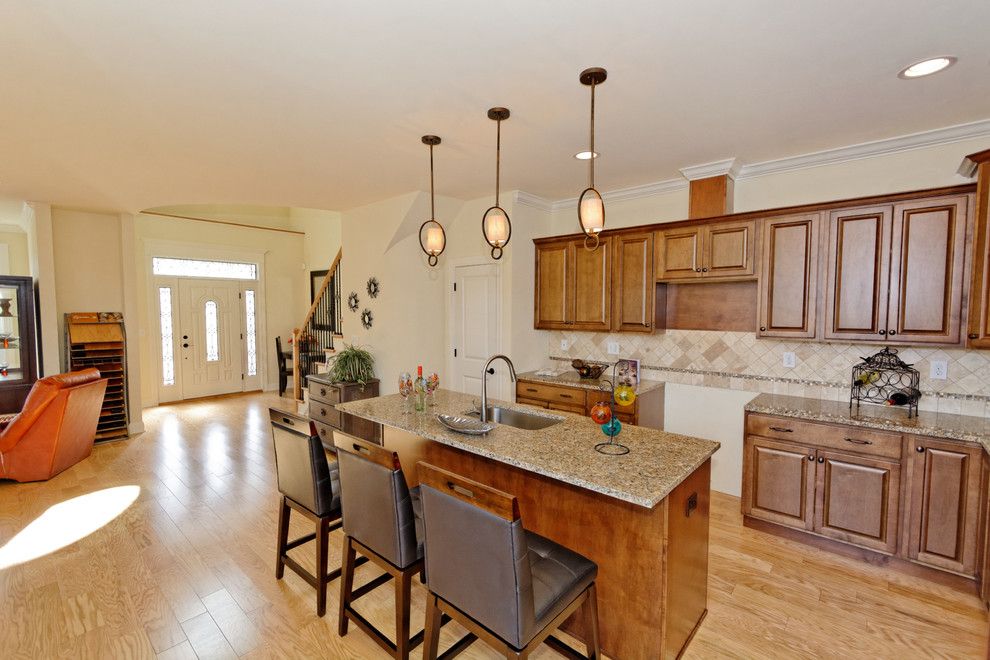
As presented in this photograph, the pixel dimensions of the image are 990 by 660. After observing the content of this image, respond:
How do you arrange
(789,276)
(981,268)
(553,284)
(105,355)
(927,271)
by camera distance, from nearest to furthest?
(981,268)
(927,271)
(789,276)
(553,284)
(105,355)

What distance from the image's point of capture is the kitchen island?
184 centimetres

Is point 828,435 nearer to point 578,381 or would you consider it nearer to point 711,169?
point 578,381

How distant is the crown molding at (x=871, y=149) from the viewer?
2828 mm

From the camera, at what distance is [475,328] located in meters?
4.89

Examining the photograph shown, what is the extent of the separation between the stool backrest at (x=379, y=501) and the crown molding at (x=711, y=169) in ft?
10.5

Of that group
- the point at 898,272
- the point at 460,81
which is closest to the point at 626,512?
the point at 460,81

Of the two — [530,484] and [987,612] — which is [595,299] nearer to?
[530,484]

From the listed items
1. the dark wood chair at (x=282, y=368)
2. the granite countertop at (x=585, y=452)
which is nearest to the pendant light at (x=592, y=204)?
the granite countertop at (x=585, y=452)

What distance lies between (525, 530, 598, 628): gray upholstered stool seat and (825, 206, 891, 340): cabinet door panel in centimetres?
250

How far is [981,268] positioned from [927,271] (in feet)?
0.95

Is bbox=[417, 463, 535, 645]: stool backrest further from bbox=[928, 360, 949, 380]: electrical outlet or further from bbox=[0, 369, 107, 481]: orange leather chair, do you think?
bbox=[0, 369, 107, 481]: orange leather chair

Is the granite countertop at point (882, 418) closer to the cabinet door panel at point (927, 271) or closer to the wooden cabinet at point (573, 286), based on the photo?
the cabinet door panel at point (927, 271)

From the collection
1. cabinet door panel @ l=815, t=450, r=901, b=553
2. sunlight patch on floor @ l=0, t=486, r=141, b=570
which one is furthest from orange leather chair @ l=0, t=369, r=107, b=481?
cabinet door panel @ l=815, t=450, r=901, b=553

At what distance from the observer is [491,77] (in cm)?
230
